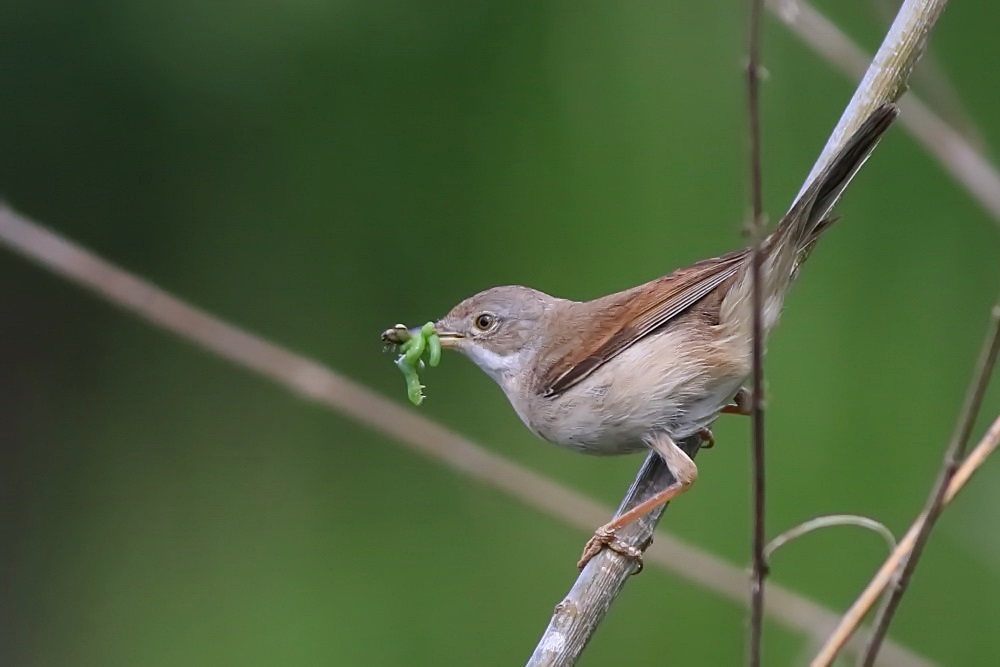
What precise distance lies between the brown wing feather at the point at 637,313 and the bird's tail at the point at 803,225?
0.24ft

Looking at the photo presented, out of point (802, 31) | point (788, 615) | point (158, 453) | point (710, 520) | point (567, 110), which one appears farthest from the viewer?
point (158, 453)

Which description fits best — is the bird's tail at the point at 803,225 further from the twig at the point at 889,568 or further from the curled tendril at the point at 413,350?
the curled tendril at the point at 413,350

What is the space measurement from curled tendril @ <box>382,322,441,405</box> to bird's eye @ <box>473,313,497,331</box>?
0.86 ft

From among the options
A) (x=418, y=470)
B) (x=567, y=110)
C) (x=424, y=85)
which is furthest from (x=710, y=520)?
(x=424, y=85)

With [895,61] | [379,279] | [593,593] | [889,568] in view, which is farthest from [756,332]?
[379,279]

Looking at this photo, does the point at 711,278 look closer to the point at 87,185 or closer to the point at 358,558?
the point at 358,558

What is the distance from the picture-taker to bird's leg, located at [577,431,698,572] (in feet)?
8.63

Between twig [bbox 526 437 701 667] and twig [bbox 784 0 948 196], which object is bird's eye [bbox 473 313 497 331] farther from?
twig [bbox 784 0 948 196]

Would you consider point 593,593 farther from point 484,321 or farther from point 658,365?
point 484,321

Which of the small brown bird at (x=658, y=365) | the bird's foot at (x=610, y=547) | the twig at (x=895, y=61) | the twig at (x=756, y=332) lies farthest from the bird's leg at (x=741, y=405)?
the twig at (x=756, y=332)

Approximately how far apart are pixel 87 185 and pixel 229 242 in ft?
2.41

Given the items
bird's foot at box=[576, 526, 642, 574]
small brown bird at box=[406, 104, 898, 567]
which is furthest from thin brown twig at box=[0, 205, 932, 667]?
small brown bird at box=[406, 104, 898, 567]

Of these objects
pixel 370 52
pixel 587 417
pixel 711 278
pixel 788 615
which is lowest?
pixel 788 615

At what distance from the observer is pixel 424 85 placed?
5645 mm
